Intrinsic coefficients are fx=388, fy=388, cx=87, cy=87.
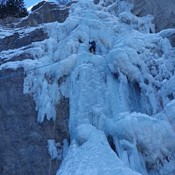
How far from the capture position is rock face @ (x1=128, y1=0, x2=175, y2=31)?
1043 cm

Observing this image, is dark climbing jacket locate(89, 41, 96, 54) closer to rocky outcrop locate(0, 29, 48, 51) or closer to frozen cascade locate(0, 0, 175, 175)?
frozen cascade locate(0, 0, 175, 175)

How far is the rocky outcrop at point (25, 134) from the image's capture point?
798 centimetres

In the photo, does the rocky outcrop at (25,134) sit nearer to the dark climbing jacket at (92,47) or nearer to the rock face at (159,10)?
the dark climbing jacket at (92,47)

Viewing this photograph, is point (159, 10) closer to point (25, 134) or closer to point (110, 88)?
point (110, 88)

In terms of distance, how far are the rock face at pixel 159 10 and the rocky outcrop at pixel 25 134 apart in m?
3.73

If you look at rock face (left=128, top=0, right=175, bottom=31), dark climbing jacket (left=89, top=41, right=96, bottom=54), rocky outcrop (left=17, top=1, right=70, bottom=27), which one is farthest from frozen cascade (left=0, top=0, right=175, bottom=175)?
rocky outcrop (left=17, top=1, right=70, bottom=27)

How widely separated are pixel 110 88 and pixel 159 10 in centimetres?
361

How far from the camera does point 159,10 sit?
10.8m

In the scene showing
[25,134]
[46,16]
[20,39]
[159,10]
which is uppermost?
[159,10]

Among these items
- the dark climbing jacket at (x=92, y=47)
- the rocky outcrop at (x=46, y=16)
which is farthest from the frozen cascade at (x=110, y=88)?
the rocky outcrop at (x=46, y=16)

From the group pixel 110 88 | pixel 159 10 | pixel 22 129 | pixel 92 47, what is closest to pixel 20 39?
pixel 92 47

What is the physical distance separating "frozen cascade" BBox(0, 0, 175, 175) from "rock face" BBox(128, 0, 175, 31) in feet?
0.76

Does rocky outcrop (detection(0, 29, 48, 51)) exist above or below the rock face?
below

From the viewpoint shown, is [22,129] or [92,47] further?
[92,47]
